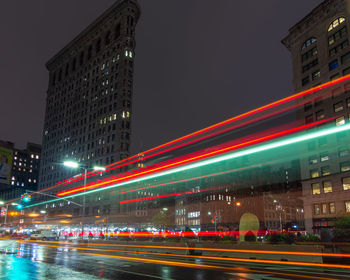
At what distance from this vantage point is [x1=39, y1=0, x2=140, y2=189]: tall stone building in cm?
9075

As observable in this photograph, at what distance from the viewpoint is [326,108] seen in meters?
55.8

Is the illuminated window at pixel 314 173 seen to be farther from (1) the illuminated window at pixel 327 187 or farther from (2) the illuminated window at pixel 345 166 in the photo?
(2) the illuminated window at pixel 345 166

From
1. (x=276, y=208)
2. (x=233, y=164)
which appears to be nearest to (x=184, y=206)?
(x=233, y=164)

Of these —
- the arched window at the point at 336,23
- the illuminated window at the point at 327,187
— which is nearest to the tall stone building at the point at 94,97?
the illuminated window at the point at 327,187

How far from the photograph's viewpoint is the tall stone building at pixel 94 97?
9075 cm

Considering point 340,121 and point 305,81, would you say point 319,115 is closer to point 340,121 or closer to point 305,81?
point 340,121

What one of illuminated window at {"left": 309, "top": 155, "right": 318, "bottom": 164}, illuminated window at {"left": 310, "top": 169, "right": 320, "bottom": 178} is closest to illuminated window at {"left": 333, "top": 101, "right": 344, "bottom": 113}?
illuminated window at {"left": 309, "top": 155, "right": 318, "bottom": 164}

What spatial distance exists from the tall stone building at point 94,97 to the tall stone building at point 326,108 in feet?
160

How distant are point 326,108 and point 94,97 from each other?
241 ft

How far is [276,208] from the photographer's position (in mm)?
108625

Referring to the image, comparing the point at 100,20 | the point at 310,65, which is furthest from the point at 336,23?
the point at 100,20

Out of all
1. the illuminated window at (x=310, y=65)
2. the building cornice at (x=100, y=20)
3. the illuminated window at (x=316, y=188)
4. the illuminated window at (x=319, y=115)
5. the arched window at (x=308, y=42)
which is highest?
the building cornice at (x=100, y=20)

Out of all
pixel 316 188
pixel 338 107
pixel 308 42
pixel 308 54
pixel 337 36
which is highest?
pixel 308 42

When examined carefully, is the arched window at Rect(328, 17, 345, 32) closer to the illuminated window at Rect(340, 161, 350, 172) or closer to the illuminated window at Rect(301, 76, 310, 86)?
the illuminated window at Rect(301, 76, 310, 86)
